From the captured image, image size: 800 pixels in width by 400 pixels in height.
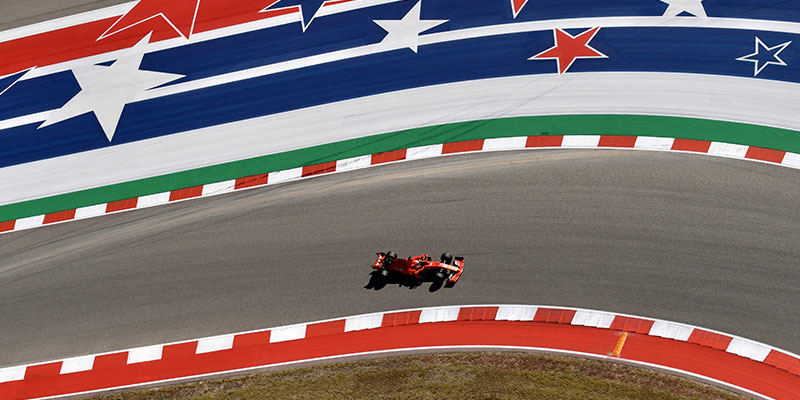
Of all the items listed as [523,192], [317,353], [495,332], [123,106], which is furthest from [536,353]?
[123,106]

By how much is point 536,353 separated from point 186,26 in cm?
1789

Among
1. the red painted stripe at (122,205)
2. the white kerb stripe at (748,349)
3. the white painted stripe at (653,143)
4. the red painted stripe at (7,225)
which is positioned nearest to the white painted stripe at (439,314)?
the white kerb stripe at (748,349)

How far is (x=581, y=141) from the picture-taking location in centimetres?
2036

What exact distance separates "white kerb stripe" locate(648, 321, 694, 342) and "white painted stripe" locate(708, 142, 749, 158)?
571cm

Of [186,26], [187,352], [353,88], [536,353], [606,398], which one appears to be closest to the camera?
[606,398]

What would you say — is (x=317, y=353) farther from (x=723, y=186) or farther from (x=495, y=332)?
(x=723, y=186)

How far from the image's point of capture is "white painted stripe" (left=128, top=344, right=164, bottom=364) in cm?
1911

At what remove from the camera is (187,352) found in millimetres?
19016

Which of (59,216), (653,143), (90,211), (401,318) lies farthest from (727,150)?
(59,216)

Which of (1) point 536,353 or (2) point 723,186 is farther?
(2) point 723,186

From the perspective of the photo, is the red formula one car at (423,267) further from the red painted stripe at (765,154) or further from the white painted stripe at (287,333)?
the red painted stripe at (765,154)

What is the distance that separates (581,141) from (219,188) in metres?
12.1

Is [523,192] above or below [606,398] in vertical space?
above

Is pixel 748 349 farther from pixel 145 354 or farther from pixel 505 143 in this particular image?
pixel 145 354
